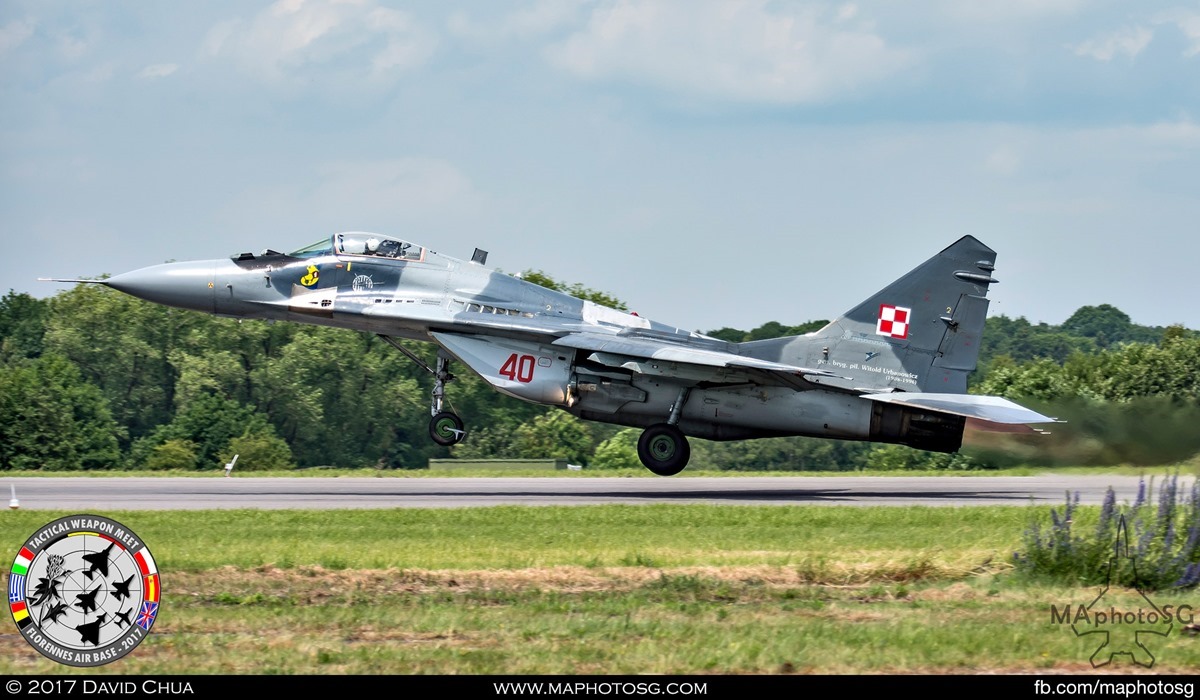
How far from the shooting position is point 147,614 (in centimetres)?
877

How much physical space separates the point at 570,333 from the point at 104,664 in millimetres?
14016

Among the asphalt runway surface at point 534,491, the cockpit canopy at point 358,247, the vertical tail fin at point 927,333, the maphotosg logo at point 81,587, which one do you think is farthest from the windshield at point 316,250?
the maphotosg logo at point 81,587

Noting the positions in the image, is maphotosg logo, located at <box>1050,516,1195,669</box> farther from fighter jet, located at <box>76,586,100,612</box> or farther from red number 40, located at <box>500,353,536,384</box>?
red number 40, located at <box>500,353,536,384</box>

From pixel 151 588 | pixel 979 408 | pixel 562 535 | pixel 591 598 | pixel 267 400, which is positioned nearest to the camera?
pixel 151 588

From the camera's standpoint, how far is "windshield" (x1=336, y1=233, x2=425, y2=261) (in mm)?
22438

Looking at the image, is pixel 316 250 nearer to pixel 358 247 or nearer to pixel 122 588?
pixel 358 247

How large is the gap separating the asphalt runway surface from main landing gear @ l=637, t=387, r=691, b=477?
0.59 meters

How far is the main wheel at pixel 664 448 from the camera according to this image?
72.4 ft

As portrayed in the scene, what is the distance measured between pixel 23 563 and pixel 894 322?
16.7 meters

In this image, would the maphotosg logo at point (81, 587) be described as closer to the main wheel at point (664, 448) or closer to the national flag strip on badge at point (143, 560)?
the national flag strip on badge at point (143, 560)

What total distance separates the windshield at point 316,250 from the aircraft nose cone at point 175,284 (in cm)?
152

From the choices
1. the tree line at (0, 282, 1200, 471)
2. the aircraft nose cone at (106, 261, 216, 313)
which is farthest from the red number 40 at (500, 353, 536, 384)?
the tree line at (0, 282, 1200, 471)
